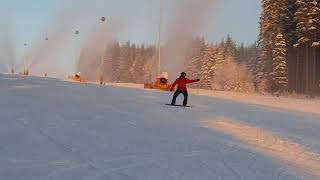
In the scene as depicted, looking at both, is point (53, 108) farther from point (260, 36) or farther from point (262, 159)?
point (260, 36)

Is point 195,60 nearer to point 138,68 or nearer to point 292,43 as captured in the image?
point 138,68

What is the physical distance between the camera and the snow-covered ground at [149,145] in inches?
→ 325

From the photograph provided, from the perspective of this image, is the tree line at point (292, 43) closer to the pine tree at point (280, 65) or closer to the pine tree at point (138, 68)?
the pine tree at point (280, 65)

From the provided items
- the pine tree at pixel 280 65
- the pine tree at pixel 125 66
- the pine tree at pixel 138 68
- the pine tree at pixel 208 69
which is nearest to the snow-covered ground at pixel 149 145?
the pine tree at pixel 280 65

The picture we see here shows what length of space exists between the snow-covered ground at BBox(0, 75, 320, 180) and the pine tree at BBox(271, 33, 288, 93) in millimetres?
37111

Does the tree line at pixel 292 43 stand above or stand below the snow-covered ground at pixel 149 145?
above

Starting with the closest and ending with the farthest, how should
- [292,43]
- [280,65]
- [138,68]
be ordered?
1. [280,65]
2. [292,43]
3. [138,68]

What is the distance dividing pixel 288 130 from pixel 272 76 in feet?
139

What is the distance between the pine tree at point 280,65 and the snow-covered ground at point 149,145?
37.1 m

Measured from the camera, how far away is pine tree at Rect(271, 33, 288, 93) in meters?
54.5

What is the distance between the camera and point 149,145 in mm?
11039

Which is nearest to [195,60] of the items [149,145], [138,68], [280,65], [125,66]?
[138,68]

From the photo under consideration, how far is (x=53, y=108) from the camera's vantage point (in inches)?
723

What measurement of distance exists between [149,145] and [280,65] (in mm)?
46182
